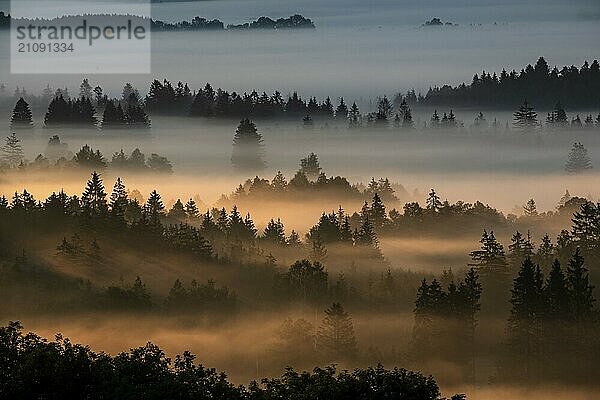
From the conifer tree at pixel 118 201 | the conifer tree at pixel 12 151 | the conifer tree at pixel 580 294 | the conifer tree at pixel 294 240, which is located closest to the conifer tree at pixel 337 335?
the conifer tree at pixel 294 240

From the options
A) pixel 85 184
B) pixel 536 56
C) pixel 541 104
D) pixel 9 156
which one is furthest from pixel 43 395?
pixel 536 56

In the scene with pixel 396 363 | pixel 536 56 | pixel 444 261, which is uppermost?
pixel 536 56

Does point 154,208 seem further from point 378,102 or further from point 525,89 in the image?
point 525,89

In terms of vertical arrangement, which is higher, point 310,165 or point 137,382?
point 310,165

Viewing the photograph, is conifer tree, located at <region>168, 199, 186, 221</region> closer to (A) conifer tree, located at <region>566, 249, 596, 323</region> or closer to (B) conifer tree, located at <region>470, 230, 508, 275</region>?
(B) conifer tree, located at <region>470, 230, 508, 275</region>

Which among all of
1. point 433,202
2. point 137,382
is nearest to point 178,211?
point 433,202

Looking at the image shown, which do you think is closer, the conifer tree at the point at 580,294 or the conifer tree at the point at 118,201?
the conifer tree at the point at 580,294

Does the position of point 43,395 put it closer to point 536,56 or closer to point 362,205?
point 362,205

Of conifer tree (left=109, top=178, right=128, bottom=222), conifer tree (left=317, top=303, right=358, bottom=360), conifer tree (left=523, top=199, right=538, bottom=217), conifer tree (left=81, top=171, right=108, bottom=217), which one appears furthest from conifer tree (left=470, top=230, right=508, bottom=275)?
conifer tree (left=81, top=171, right=108, bottom=217)

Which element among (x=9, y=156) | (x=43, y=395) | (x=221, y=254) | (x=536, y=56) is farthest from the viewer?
(x=536, y=56)

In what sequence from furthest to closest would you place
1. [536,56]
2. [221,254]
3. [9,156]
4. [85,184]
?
[536,56] < [9,156] < [85,184] < [221,254]

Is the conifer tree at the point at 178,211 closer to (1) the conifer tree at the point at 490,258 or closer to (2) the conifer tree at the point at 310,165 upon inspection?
(2) the conifer tree at the point at 310,165
